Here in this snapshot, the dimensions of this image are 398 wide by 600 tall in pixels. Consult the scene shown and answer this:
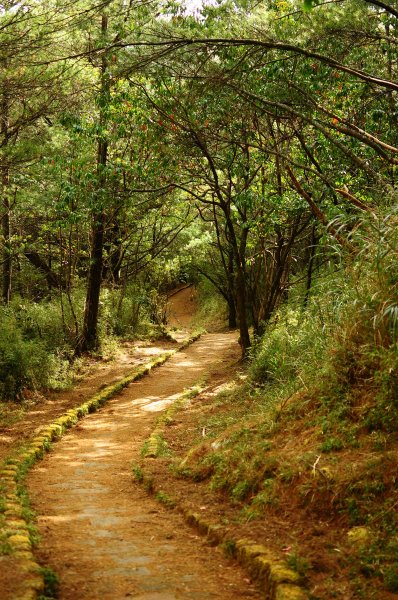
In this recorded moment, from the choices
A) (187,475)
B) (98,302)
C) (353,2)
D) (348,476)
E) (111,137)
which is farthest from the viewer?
(98,302)

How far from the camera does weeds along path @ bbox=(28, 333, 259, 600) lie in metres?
3.73

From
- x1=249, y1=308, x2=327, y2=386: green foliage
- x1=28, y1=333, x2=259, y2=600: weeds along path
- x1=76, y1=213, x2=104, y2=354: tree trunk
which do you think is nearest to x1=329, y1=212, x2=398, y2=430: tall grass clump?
x1=249, y1=308, x2=327, y2=386: green foliage

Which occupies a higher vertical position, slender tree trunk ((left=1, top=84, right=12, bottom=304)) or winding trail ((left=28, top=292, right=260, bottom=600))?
slender tree trunk ((left=1, top=84, right=12, bottom=304))

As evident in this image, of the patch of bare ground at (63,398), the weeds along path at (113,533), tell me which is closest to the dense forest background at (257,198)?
the patch of bare ground at (63,398)

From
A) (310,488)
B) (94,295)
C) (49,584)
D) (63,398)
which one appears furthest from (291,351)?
(94,295)

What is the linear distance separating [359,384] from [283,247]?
32.6ft

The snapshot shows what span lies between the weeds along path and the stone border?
0.14 meters

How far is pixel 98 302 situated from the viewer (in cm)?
1644

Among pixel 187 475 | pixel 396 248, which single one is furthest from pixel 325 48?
pixel 187 475

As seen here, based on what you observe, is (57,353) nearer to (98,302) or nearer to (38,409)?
(98,302)

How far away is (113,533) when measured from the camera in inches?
194

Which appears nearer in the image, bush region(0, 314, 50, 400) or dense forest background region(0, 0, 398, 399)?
dense forest background region(0, 0, 398, 399)

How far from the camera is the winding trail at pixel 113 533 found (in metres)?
3.73

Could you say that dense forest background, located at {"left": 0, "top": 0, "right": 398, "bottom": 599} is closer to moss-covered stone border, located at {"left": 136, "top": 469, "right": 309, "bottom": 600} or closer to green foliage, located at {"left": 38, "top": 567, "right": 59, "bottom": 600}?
moss-covered stone border, located at {"left": 136, "top": 469, "right": 309, "bottom": 600}
